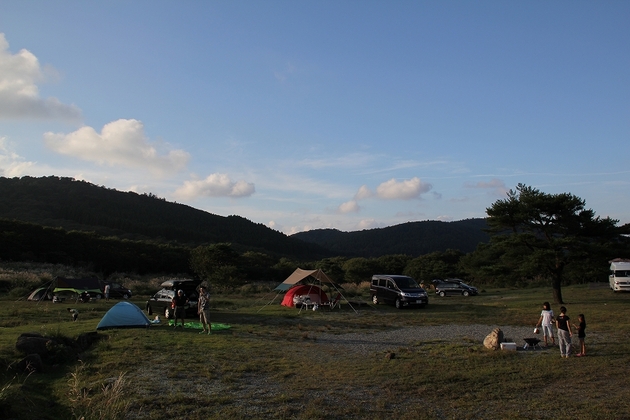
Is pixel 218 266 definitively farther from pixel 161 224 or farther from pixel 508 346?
pixel 161 224

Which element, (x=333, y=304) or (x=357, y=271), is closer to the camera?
(x=333, y=304)

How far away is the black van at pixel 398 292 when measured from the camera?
24.6 m

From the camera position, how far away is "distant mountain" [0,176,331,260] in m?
79.1

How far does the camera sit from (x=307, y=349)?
41.3 ft

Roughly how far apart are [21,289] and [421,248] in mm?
103813

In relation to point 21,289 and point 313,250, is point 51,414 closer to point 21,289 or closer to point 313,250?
point 21,289

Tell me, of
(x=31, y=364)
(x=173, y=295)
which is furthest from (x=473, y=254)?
(x=31, y=364)

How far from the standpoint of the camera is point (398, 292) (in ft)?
81.8

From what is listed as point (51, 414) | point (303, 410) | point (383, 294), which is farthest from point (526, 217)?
point (51, 414)

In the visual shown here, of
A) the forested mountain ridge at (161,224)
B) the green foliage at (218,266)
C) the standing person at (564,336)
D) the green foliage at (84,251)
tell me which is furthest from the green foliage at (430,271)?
the forested mountain ridge at (161,224)

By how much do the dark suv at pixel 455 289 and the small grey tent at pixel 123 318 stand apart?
2583 cm

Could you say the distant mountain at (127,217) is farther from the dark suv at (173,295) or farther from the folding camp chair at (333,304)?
the dark suv at (173,295)

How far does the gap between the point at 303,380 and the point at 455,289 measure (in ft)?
97.1

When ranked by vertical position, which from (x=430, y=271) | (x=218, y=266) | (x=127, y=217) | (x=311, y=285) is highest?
(x=127, y=217)
